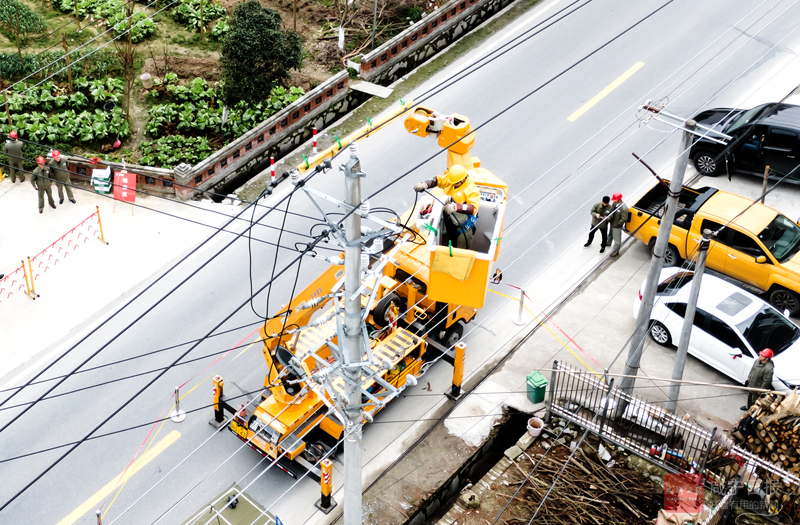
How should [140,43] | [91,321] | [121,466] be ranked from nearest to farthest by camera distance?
[121,466], [91,321], [140,43]

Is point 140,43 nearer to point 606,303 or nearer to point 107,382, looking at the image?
point 107,382

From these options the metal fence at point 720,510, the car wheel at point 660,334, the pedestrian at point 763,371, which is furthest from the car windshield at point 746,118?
the metal fence at point 720,510

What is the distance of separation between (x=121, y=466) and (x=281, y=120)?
9989 mm

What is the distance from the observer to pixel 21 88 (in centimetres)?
2488

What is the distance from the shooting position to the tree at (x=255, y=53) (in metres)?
23.0

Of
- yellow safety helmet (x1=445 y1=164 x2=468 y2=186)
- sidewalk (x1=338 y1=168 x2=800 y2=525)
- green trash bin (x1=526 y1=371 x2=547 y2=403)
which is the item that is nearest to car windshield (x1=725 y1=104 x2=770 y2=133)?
sidewalk (x1=338 y1=168 x2=800 y2=525)

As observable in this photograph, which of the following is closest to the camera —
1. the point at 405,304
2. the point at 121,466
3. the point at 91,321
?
the point at 121,466

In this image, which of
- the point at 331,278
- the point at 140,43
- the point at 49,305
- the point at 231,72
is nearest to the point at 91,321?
the point at 49,305

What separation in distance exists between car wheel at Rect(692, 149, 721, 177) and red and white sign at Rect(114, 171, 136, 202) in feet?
44.5

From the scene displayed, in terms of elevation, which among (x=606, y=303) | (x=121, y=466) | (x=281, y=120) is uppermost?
(x=281, y=120)

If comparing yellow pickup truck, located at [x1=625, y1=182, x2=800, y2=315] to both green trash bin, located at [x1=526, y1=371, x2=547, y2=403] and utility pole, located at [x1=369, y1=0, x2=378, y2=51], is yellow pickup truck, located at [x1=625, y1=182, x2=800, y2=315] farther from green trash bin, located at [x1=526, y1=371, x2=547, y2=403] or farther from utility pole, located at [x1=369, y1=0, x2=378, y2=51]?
utility pole, located at [x1=369, y1=0, x2=378, y2=51]

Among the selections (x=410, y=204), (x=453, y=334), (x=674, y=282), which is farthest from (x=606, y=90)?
(x=453, y=334)

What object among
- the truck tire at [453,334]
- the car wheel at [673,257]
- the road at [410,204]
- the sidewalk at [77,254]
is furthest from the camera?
the car wheel at [673,257]

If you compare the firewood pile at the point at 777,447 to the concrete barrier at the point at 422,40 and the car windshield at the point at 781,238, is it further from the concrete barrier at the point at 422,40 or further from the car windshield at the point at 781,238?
the concrete barrier at the point at 422,40
